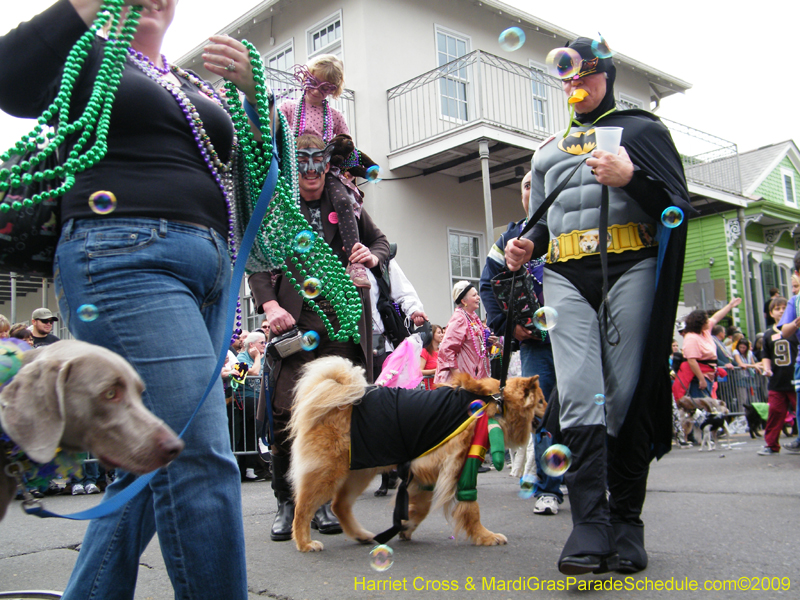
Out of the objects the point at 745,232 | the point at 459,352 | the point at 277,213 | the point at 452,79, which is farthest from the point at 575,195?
A: the point at 745,232

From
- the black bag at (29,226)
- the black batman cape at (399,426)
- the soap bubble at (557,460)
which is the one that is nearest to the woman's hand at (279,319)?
the black batman cape at (399,426)

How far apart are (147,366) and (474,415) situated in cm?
232

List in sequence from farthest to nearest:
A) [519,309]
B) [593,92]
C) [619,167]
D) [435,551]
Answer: [519,309] < [435,551] < [593,92] < [619,167]

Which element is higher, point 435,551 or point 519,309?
point 519,309

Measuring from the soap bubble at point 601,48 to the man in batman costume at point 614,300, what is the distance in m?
0.02

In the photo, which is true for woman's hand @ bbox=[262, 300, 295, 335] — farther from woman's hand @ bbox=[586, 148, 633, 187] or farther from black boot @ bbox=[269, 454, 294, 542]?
woman's hand @ bbox=[586, 148, 633, 187]

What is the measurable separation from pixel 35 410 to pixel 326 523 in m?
2.91

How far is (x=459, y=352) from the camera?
620cm

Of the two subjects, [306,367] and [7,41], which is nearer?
[7,41]

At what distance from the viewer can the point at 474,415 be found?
3.63 meters

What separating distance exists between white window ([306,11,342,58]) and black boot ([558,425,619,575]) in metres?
11.2

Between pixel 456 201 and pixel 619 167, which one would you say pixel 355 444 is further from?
pixel 456 201

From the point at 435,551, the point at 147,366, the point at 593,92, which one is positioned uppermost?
the point at 593,92

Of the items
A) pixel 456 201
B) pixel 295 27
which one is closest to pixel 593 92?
pixel 456 201
